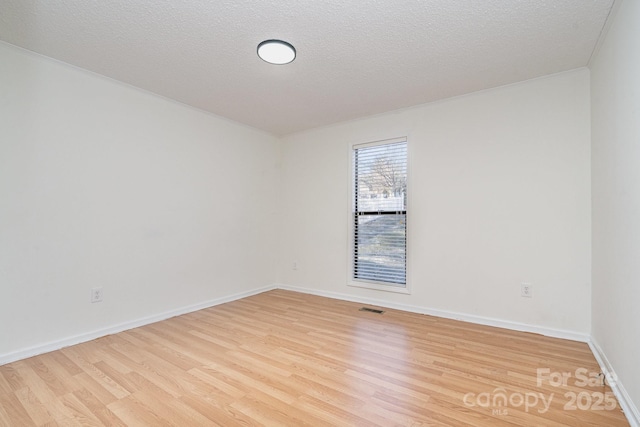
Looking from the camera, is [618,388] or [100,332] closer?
[618,388]

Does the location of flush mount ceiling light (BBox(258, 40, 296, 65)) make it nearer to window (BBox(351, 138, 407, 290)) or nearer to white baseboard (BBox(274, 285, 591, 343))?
window (BBox(351, 138, 407, 290))

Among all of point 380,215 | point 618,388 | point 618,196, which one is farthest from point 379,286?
Answer: point 618,196

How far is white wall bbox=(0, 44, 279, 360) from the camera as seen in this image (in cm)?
234

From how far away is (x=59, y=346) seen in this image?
249 centimetres

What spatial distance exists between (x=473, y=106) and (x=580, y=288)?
2.05 metres

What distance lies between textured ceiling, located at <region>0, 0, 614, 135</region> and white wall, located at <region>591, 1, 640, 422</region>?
0.34 m

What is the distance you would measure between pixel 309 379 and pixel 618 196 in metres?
2.37

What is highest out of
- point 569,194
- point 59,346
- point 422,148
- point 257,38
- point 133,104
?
point 257,38

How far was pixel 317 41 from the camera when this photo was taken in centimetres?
226

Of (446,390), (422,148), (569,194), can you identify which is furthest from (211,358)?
(569,194)

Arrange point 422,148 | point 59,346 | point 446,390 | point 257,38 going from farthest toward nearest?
point 422,148, point 59,346, point 257,38, point 446,390

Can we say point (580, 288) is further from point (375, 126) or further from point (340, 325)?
point (375, 126)

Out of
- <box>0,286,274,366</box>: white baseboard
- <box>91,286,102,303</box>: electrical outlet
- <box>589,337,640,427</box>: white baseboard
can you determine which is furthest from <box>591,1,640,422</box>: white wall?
<box>91,286,102,303</box>: electrical outlet

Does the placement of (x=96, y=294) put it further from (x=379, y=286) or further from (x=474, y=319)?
(x=474, y=319)
